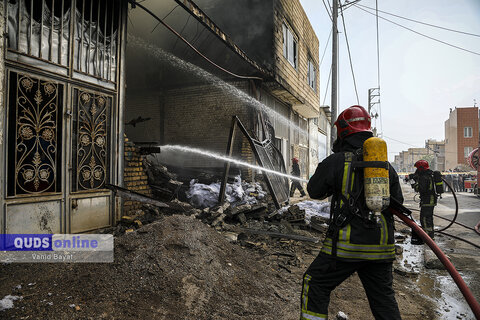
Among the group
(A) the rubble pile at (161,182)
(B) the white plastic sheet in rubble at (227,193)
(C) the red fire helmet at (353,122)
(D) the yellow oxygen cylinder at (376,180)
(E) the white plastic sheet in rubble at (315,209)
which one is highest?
(C) the red fire helmet at (353,122)

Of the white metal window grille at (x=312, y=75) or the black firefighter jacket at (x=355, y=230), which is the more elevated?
the white metal window grille at (x=312, y=75)

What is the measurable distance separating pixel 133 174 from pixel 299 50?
37.0 feet

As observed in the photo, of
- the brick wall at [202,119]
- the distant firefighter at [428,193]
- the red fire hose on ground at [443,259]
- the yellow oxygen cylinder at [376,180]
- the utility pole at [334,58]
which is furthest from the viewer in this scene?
the utility pole at [334,58]

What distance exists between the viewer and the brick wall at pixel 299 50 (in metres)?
10.9

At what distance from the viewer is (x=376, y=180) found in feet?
6.38

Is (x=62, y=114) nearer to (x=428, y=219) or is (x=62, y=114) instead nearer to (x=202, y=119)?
(x=202, y=119)

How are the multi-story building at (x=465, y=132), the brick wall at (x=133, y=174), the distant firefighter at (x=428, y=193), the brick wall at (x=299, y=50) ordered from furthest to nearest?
the multi-story building at (x=465, y=132) < the brick wall at (x=299, y=50) < the distant firefighter at (x=428, y=193) < the brick wall at (x=133, y=174)

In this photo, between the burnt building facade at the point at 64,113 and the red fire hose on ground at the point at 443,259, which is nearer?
the red fire hose on ground at the point at 443,259

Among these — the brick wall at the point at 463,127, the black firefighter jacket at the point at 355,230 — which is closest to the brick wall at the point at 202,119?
the black firefighter jacket at the point at 355,230

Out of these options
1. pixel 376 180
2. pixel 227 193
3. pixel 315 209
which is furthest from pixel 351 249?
pixel 315 209

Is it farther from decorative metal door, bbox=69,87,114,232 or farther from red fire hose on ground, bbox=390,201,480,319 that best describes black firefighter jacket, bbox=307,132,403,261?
decorative metal door, bbox=69,87,114,232

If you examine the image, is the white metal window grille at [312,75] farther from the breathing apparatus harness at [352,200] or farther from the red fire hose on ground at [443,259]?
the breathing apparatus harness at [352,200]

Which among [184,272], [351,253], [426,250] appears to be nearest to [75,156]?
[184,272]

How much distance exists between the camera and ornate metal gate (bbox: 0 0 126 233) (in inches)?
143
